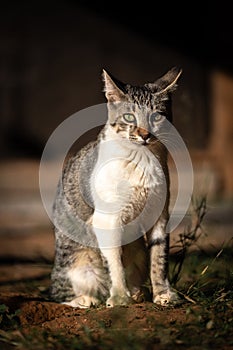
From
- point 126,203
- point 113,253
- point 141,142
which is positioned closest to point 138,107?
point 141,142

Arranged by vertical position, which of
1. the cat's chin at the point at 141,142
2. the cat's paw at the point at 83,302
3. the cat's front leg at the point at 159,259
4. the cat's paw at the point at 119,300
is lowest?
the cat's paw at the point at 83,302

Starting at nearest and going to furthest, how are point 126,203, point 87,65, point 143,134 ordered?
point 143,134, point 126,203, point 87,65

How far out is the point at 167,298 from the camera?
11.5 feet

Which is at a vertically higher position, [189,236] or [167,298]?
[189,236]

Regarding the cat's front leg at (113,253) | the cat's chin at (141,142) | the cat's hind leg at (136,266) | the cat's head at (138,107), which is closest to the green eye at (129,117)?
the cat's head at (138,107)

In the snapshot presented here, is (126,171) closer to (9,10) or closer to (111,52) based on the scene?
(111,52)

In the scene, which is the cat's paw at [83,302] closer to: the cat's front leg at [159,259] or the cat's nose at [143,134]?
the cat's front leg at [159,259]

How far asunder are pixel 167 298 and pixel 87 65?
6.37 metres

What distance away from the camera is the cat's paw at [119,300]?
137 inches

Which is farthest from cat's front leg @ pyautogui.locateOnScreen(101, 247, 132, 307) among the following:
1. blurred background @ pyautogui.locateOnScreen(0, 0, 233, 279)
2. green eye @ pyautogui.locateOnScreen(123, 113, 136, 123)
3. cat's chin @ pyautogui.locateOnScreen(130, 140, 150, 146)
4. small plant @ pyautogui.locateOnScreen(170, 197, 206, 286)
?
blurred background @ pyautogui.locateOnScreen(0, 0, 233, 279)

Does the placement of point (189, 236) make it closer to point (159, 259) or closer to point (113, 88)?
point (159, 259)

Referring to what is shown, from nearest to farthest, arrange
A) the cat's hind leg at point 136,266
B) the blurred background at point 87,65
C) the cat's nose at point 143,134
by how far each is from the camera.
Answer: the cat's nose at point 143,134, the cat's hind leg at point 136,266, the blurred background at point 87,65

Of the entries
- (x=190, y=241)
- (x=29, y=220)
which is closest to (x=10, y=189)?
(x=29, y=220)

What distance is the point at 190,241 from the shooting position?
155 inches
